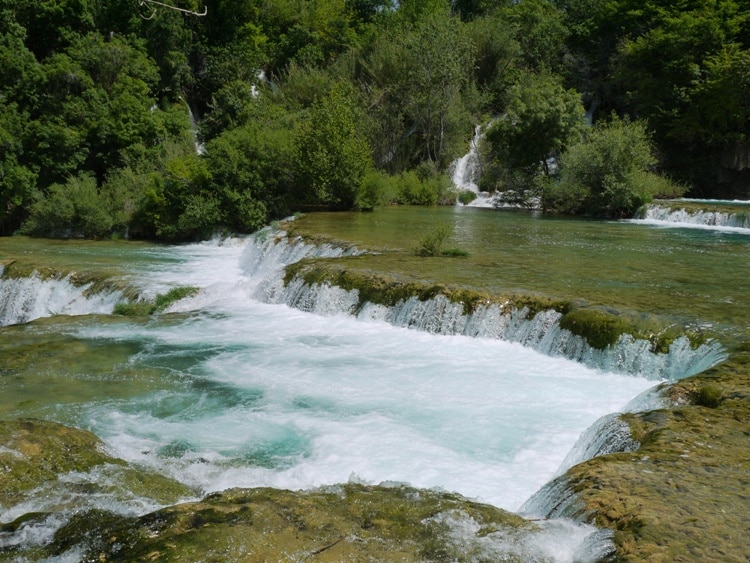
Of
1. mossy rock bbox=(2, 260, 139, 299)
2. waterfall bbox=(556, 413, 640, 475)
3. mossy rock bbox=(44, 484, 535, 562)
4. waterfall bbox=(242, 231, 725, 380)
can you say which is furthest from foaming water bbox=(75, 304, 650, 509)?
mossy rock bbox=(2, 260, 139, 299)

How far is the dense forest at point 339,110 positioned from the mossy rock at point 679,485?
754 inches

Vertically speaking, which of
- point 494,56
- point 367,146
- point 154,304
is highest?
point 494,56

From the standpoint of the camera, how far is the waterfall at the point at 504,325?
332 inches

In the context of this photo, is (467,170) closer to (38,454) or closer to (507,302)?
(507,302)

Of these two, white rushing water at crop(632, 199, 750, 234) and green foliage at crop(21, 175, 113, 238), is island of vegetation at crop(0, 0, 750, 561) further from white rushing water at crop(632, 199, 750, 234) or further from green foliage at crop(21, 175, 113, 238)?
white rushing water at crop(632, 199, 750, 234)

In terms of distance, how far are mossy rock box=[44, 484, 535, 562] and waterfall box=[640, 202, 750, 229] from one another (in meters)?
22.0

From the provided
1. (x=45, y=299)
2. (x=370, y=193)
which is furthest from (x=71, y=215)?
(x=370, y=193)

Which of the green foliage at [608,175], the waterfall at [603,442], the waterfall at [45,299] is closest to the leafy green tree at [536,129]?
the green foliage at [608,175]

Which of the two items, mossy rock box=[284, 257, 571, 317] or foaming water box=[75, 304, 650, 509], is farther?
mossy rock box=[284, 257, 571, 317]

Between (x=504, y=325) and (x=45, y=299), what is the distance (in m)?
10.9

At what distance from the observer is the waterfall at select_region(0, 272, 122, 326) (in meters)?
14.5

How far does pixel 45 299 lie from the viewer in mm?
15234

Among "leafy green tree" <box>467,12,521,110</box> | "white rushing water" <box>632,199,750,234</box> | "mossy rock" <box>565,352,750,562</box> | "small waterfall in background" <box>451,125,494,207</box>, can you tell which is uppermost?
"leafy green tree" <box>467,12,521,110</box>

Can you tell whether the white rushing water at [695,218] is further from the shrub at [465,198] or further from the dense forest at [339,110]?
the shrub at [465,198]
